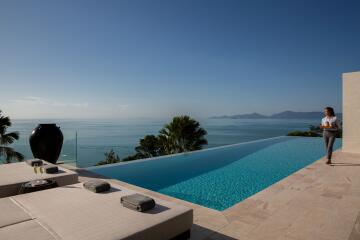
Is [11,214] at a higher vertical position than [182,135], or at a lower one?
higher

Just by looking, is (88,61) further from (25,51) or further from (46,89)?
(25,51)

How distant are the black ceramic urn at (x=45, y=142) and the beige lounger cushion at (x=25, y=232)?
4.21 m

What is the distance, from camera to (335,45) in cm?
1528

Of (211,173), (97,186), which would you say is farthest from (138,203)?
(211,173)

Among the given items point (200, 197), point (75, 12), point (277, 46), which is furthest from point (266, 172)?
point (277, 46)

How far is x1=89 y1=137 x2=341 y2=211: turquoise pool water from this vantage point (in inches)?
205

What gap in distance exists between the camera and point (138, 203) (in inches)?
97.1

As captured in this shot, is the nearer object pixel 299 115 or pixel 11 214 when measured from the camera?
pixel 11 214

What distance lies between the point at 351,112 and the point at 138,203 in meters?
9.03

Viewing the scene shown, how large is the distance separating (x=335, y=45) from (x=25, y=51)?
55.9 ft

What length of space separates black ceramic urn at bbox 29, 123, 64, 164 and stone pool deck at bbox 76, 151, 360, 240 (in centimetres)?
303

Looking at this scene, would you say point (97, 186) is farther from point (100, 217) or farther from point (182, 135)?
point (182, 135)

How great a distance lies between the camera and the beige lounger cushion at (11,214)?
222cm

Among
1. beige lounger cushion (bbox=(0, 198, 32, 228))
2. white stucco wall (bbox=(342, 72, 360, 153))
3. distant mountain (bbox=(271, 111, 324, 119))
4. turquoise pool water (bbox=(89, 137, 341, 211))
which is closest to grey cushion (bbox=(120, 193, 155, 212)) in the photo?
beige lounger cushion (bbox=(0, 198, 32, 228))
